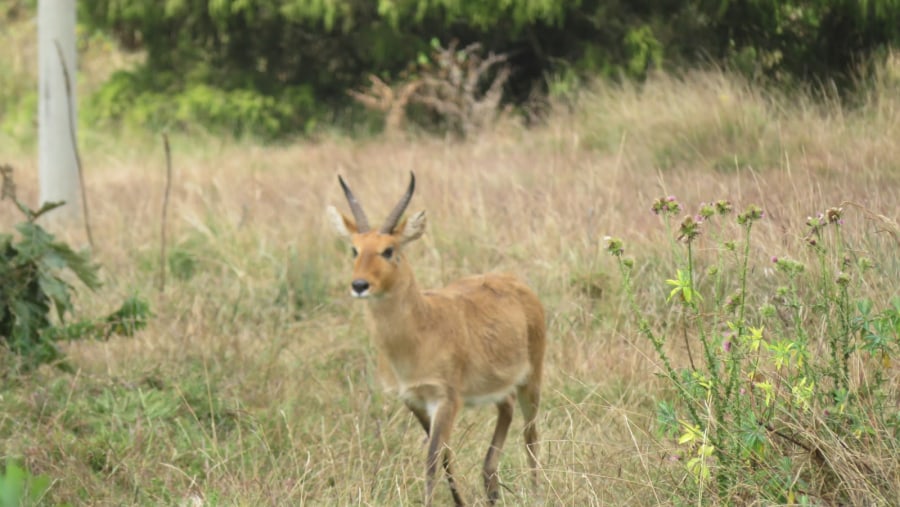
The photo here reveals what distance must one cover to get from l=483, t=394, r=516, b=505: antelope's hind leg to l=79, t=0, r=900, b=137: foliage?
632 centimetres

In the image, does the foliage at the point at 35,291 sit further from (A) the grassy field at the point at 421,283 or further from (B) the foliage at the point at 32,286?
(A) the grassy field at the point at 421,283

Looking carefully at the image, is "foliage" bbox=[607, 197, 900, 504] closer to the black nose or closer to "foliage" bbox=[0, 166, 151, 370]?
the black nose

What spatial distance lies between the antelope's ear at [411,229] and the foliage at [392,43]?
6.53m

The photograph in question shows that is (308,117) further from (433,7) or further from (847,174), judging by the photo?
(847,174)

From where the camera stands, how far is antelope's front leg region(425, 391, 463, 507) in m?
4.95

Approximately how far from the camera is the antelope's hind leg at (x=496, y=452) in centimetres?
507

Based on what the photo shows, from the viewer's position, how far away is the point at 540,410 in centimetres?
614

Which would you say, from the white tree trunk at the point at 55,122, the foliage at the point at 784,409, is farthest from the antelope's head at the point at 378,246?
the white tree trunk at the point at 55,122

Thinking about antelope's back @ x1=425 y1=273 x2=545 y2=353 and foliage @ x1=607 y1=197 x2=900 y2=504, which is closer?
foliage @ x1=607 y1=197 x2=900 y2=504

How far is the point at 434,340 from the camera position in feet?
16.9

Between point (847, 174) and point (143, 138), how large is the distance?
34.2 feet

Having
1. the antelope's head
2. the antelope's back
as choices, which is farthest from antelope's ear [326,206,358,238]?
the antelope's back

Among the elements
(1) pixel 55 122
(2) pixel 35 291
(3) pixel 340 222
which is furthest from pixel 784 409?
(1) pixel 55 122

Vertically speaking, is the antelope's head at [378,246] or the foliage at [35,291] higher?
the antelope's head at [378,246]
